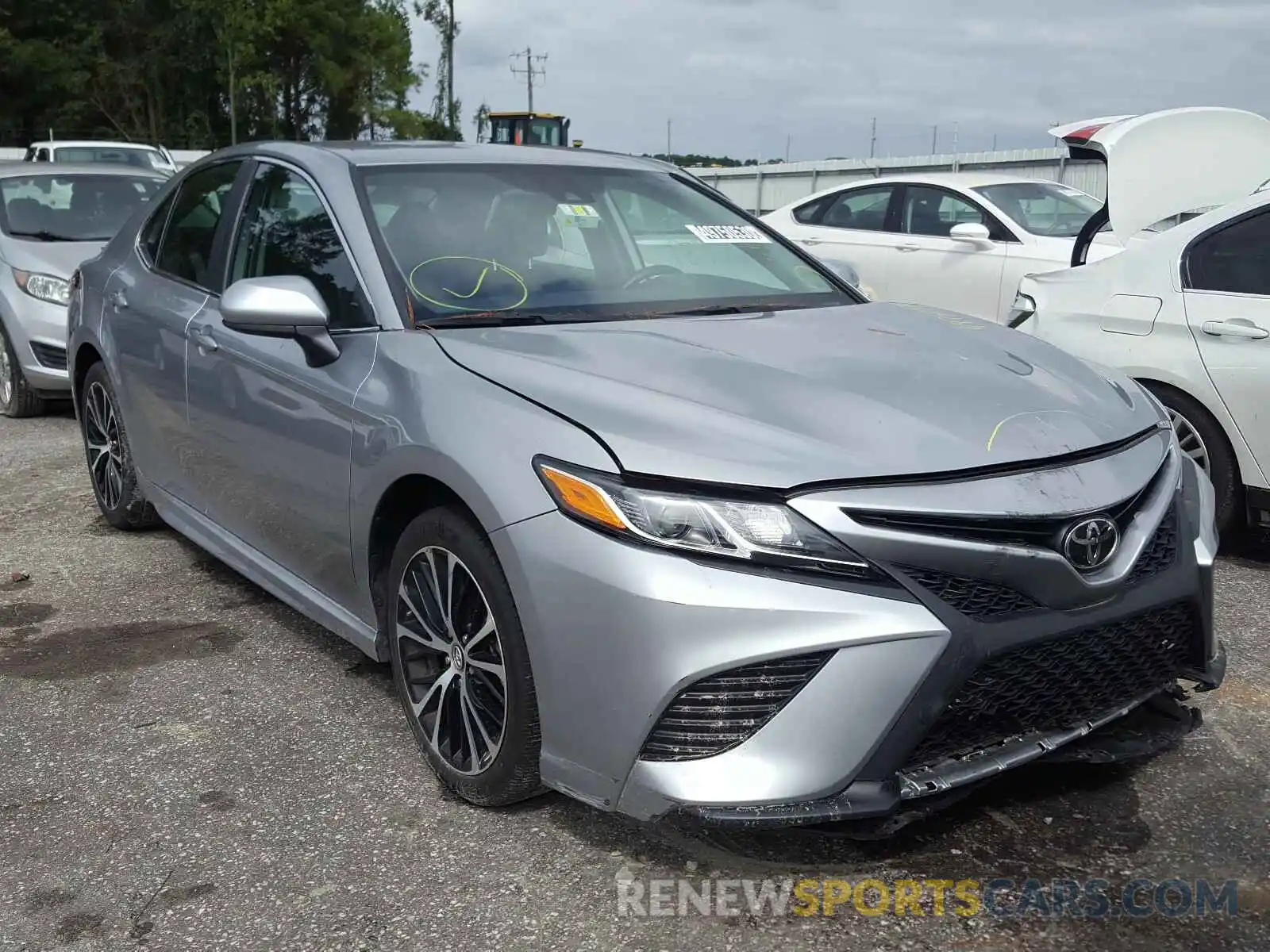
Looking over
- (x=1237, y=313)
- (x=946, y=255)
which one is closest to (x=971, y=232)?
(x=946, y=255)

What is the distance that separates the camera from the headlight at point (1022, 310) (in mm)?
5520

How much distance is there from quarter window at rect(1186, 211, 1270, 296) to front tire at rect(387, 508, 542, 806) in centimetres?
348

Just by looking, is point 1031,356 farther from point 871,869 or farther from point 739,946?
point 739,946

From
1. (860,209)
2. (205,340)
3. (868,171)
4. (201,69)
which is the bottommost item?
(205,340)

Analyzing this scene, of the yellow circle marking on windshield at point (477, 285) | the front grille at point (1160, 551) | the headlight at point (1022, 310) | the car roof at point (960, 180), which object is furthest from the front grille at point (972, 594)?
the car roof at point (960, 180)

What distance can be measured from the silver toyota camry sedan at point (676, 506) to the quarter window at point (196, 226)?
440 millimetres

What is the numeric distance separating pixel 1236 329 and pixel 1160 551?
251cm

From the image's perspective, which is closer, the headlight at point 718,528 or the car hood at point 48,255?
the headlight at point 718,528

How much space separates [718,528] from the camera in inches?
93.7

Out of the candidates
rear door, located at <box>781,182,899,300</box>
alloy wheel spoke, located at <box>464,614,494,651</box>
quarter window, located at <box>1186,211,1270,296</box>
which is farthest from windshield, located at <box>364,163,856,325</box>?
rear door, located at <box>781,182,899,300</box>

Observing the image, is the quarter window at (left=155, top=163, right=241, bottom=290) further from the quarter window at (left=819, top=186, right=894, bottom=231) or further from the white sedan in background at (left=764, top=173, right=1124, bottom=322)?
the quarter window at (left=819, top=186, right=894, bottom=231)

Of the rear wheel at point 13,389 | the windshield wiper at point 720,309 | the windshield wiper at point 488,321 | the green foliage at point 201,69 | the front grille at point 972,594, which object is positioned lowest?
the rear wheel at point 13,389

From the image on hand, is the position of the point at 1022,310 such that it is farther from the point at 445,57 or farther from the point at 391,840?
the point at 445,57

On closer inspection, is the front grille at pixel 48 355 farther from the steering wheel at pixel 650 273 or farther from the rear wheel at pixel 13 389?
the steering wheel at pixel 650 273
